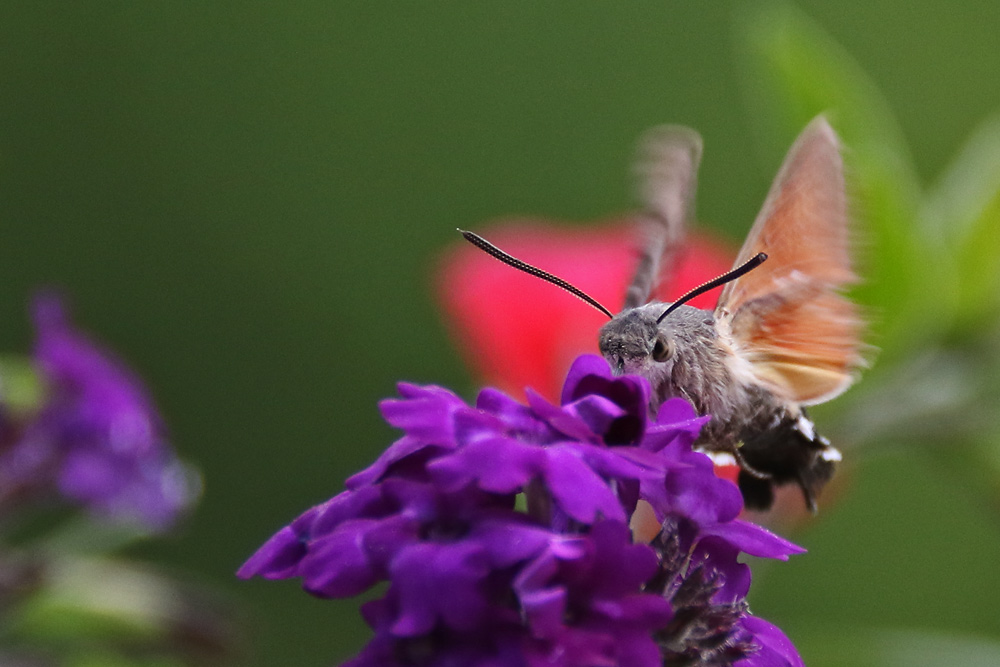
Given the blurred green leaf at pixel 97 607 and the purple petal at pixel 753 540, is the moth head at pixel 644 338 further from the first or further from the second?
the blurred green leaf at pixel 97 607

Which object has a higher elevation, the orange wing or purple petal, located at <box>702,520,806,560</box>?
the orange wing

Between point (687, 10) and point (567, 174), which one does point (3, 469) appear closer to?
point (567, 174)

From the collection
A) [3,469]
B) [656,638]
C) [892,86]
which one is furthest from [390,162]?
[656,638]

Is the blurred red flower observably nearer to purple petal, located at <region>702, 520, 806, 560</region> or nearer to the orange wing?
the orange wing

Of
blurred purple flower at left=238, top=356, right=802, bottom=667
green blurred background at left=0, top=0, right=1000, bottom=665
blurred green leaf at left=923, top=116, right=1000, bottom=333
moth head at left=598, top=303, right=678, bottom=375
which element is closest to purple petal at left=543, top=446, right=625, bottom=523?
blurred purple flower at left=238, top=356, right=802, bottom=667

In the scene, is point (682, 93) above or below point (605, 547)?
above

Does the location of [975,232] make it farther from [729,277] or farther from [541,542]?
[541,542]
